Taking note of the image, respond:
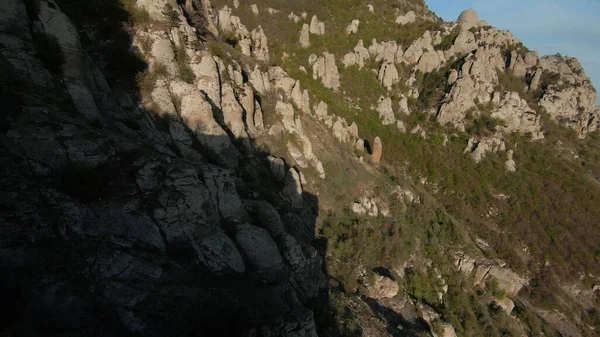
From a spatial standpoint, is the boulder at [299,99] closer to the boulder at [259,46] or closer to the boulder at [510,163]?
the boulder at [259,46]

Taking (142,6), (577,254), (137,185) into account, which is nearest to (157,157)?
(137,185)

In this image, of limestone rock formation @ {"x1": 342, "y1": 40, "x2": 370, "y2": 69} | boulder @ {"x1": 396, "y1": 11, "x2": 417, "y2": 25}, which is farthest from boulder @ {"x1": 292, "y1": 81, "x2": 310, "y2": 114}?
boulder @ {"x1": 396, "y1": 11, "x2": 417, "y2": 25}

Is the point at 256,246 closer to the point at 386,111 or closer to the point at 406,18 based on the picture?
the point at 386,111

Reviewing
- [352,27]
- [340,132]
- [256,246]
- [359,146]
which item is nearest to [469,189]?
[359,146]

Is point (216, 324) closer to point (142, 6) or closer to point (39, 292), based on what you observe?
point (39, 292)

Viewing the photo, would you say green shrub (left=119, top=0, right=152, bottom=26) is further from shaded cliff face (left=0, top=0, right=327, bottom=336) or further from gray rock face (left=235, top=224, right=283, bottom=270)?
gray rock face (left=235, top=224, right=283, bottom=270)

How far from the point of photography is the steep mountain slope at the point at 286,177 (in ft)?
30.6

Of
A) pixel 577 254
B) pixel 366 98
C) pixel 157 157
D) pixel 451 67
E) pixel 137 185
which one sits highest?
pixel 451 67

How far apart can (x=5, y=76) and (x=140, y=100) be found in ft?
20.4

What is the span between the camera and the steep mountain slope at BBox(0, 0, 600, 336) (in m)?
9.31

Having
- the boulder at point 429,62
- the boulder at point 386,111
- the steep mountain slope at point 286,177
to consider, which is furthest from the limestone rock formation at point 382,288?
the boulder at point 429,62

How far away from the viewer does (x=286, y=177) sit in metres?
22.4

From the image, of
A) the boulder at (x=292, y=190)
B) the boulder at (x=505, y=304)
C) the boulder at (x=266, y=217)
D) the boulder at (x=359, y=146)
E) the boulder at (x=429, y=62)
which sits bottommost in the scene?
the boulder at (x=505, y=304)

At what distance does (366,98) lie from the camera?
44.4m
